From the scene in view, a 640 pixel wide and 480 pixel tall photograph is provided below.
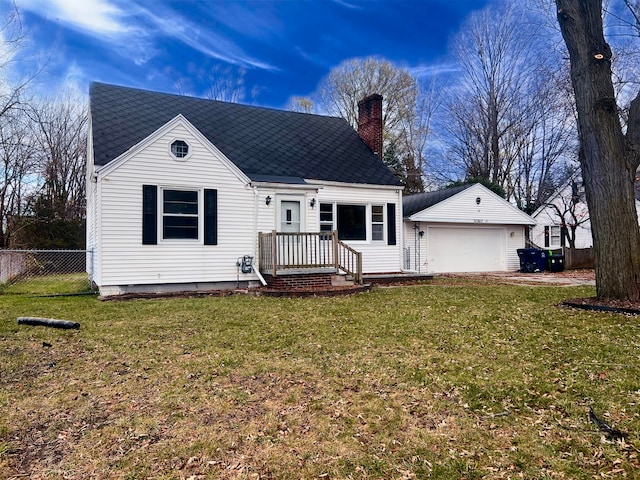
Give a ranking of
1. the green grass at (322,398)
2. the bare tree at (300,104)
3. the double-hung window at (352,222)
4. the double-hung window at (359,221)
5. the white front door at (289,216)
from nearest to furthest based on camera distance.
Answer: the green grass at (322,398) < the white front door at (289,216) < the double-hung window at (359,221) < the double-hung window at (352,222) < the bare tree at (300,104)

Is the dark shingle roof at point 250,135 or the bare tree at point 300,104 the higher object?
the bare tree at point 300,104

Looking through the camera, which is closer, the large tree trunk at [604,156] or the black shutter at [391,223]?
the large tree trunk at [604,156]

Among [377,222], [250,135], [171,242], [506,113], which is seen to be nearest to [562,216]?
[506,113]

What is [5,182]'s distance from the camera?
19.1m

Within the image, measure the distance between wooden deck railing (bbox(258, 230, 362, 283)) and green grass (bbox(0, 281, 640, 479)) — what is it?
393 centimetres

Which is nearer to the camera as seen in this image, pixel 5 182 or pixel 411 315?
pixel 411 315

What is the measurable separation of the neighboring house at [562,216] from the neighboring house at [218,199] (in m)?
11.6

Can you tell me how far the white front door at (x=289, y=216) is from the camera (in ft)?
38.3

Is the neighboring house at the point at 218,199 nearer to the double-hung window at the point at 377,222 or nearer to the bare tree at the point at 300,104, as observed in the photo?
the double-hung window at the point at 377,222

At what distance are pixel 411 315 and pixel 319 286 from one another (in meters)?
3.92

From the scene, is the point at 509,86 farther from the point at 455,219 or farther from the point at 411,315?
the point at 411,315

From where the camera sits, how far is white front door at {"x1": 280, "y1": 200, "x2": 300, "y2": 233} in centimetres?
1166

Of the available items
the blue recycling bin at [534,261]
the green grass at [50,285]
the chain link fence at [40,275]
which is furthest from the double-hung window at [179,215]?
the blue recycling bin at [534,261]

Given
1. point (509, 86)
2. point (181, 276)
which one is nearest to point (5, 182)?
point (181, 276)
